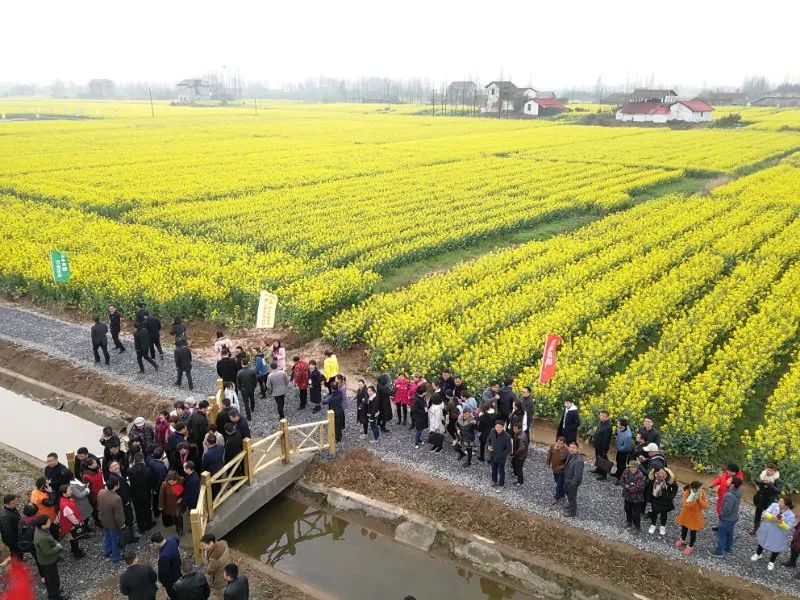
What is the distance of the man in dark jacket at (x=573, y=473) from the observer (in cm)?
1056

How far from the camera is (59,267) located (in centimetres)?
2048

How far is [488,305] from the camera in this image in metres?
20.3

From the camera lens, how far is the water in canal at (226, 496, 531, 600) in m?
10.1

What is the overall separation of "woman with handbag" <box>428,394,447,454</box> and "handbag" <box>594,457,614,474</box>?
2.99 metres

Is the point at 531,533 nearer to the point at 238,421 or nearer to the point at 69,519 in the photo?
the point at 238,421

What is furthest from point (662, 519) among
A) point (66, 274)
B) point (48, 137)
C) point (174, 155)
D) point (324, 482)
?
point (48, 137)

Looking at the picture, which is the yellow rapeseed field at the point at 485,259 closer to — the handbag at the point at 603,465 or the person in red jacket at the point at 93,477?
the handbag at the point at 603,465

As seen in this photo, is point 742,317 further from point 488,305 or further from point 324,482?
point 324,482

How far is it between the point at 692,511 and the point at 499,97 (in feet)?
362

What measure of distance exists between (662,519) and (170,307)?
15.6m

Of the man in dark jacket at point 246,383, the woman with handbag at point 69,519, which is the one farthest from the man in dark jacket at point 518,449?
the woman with handbag at point 69,519

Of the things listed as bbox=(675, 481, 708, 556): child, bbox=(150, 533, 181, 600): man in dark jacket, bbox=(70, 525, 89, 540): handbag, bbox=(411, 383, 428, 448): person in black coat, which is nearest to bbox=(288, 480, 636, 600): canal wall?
bbox=(675, 481, 708, 556): child

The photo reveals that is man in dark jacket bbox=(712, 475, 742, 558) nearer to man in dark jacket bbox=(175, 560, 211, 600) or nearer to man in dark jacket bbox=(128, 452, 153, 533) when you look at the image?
man in dark jacket bbox=(175, 560, 211, 600)

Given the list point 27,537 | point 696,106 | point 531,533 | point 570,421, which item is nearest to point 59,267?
point 27,537
